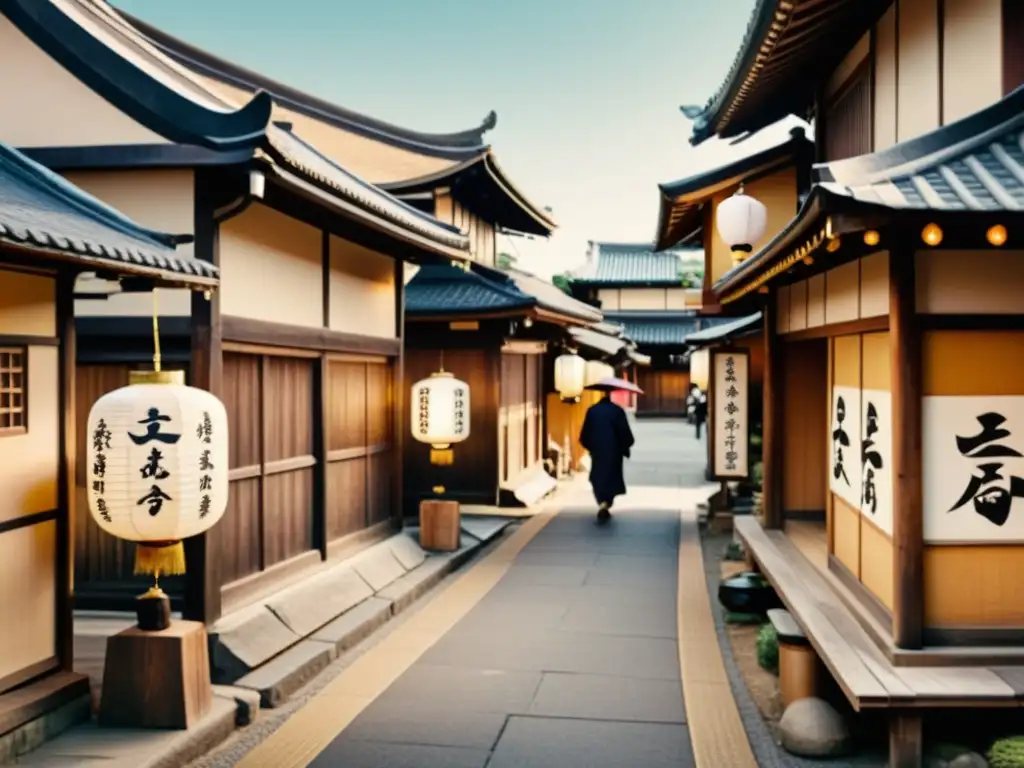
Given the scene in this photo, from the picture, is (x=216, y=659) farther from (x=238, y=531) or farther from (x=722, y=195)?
(x=722, y=195)

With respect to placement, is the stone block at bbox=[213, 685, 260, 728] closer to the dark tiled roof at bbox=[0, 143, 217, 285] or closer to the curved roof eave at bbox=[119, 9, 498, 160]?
the dark tiled roof at bbox=[0, 143, 217, 285]

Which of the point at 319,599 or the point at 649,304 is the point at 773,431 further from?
the point at 649,304

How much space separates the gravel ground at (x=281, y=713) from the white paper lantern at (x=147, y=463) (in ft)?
4.53

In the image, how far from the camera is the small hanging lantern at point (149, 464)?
635cm

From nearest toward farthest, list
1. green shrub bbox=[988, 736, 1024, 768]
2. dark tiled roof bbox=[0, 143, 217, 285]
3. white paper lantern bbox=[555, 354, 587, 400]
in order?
dark tiled roof bbox=[0, 143, 217, 285] < green shrub bbox=[988, 736, 1024, 768] < white paper lantern bbox=[555, 354, 587, 400]

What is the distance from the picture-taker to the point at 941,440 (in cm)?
605

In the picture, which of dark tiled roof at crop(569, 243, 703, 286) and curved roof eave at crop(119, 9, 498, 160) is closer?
curved roof eave at crop(119, 9, 498, 160)

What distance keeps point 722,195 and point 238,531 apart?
9611mm

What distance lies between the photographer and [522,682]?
317 inches

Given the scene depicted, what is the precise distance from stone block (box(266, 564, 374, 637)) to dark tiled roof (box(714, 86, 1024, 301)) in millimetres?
5463

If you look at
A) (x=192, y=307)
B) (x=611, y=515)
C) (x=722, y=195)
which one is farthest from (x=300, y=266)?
(x=611, y=515)

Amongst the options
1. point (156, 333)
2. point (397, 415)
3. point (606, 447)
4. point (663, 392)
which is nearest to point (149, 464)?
point (156, 333)

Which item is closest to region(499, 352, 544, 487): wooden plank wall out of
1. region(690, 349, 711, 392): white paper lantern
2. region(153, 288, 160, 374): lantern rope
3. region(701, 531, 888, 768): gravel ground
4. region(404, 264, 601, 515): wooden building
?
region(404, 264, 601, 515): wooden building

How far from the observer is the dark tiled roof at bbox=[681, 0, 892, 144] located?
8.53 m
